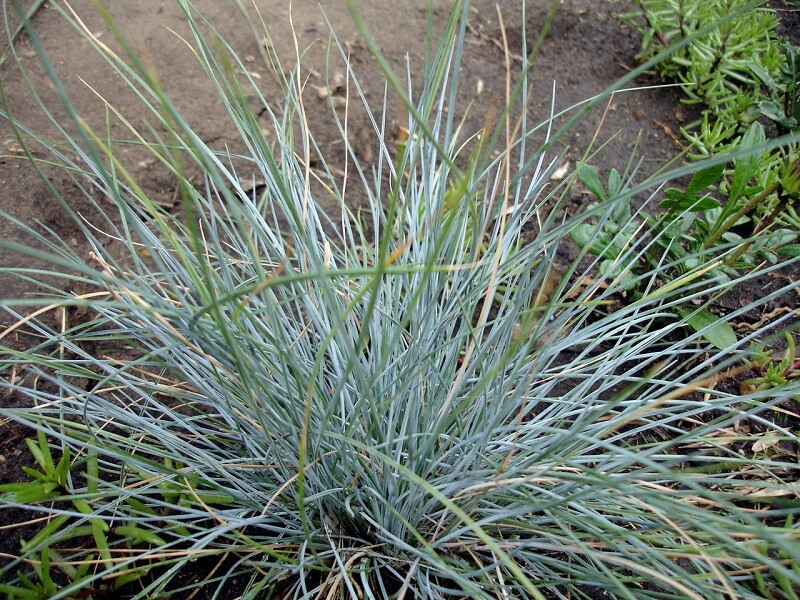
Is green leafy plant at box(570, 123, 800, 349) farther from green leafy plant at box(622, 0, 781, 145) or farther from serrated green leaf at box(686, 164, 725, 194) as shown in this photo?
green leafy plant at box(622, 0, 781, 145)

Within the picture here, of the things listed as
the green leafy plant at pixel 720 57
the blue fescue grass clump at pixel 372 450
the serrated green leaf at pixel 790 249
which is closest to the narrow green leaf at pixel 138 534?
the blue fescue grass clump at pixel 372 450

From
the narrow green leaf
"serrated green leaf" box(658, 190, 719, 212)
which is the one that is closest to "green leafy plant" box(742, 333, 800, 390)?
"serrated green leaf" box(658, 190, 719, 212)

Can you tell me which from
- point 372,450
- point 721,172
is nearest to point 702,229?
point 721,172

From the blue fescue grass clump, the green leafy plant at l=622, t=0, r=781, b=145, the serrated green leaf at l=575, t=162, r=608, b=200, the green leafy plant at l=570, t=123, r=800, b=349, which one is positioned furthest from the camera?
the green leafy plant at l=622, t=0, r=781, b=145

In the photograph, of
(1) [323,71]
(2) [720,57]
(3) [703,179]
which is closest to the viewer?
(3) [703,179]

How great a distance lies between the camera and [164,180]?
1444 millimetres

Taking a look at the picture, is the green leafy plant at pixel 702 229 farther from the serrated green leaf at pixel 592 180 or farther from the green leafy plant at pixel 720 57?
the green leafy plant at pixel 720 57

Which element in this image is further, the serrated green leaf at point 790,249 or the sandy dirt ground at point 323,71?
the sandy dirt ground at point 323,71

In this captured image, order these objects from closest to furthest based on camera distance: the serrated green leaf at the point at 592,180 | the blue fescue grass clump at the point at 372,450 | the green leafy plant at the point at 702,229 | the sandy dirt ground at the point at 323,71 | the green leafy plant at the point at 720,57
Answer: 1. the blue fescue grass clump at the point at 372,450
2. the green leafy plant at the point at 702,229
3. the serrated green leaf at the point at 592,180
4. the sandy dirt ground at the point at 323,71
5. the green leafy plant at the point at 720,57

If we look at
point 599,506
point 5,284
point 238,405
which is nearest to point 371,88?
point 5,284

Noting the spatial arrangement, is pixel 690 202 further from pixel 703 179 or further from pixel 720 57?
pixel 720 57

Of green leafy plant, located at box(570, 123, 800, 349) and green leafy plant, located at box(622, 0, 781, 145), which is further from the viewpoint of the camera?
green leafy plant, located at box(622, 0, 781, 145)

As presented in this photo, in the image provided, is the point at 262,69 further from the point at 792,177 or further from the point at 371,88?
the point at 792,177

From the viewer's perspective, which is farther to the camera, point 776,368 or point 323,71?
point 323,71
